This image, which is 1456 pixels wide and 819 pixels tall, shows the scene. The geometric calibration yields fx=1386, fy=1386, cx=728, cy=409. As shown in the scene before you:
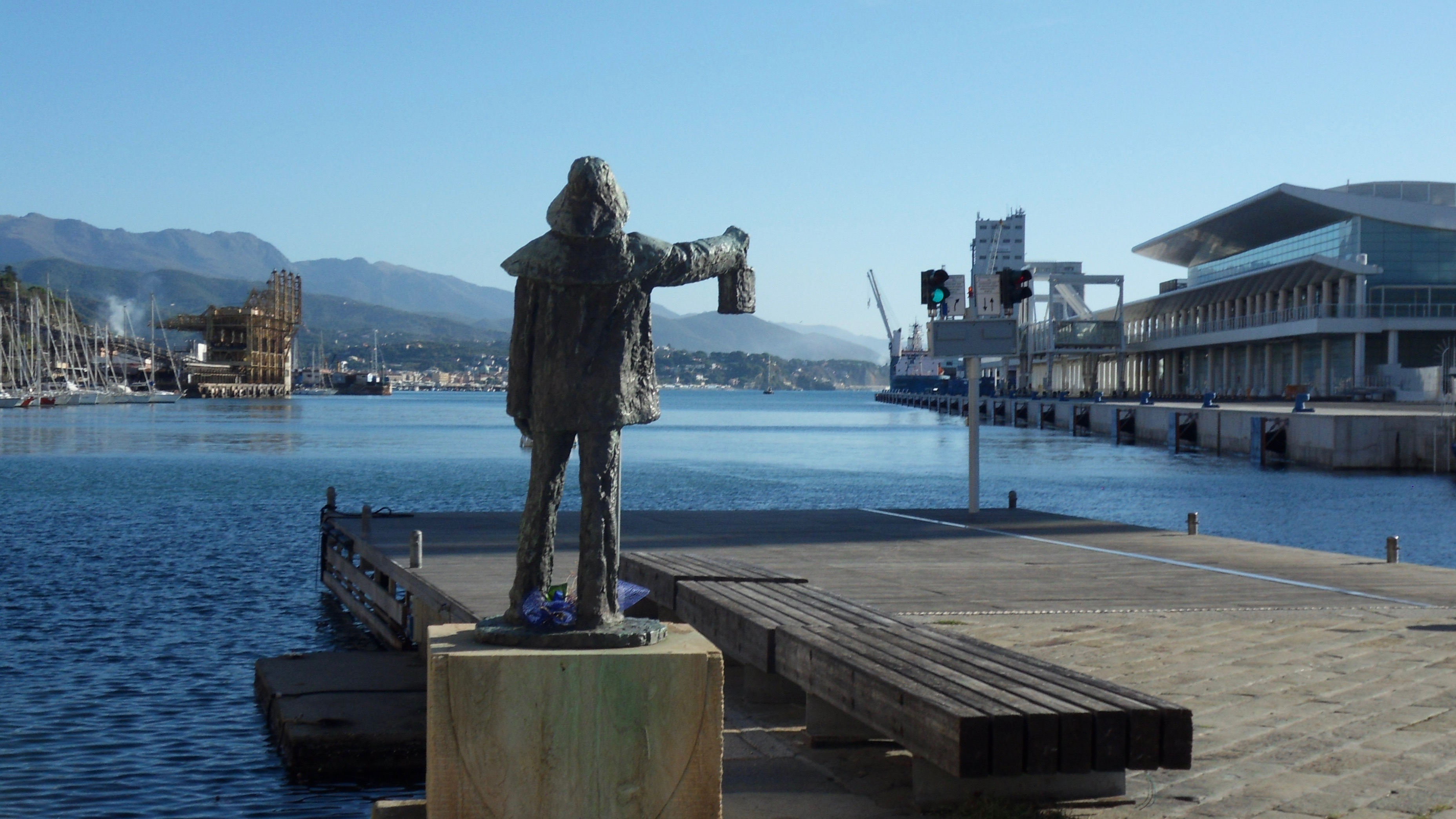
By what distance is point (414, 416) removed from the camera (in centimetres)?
13512

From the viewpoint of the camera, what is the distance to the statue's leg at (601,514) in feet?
17.7

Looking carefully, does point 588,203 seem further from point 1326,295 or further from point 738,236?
point 1326,295

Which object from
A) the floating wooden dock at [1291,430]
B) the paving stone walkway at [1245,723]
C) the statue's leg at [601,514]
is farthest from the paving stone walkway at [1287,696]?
the floating wooden dock at [1291,430]

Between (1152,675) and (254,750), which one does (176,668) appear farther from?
(1152,675)

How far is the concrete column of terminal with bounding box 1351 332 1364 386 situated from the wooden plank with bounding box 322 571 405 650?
7263 centimetres

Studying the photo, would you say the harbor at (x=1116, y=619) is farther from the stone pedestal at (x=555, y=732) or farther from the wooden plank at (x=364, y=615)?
the stone pedestal at (x=555, y=732)

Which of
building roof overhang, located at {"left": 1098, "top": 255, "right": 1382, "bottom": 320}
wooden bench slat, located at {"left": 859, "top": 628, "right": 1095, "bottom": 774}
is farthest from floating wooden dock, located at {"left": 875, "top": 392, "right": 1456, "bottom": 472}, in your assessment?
wooden bench slat, located at {"left": 859, "top": 628, "right": 1095, "bottom": 774}

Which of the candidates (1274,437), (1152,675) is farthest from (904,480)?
(1152,675)

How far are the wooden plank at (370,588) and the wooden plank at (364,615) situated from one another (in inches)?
5.0

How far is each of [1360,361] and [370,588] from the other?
75.7m

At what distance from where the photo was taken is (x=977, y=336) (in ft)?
61.3

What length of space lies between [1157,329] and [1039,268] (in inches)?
831

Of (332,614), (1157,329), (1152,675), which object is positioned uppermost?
(1157,329)

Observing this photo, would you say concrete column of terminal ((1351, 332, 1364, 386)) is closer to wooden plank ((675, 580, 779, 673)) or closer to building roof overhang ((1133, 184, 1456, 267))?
building roof overhang ((1133, 184, 1456, 267))
